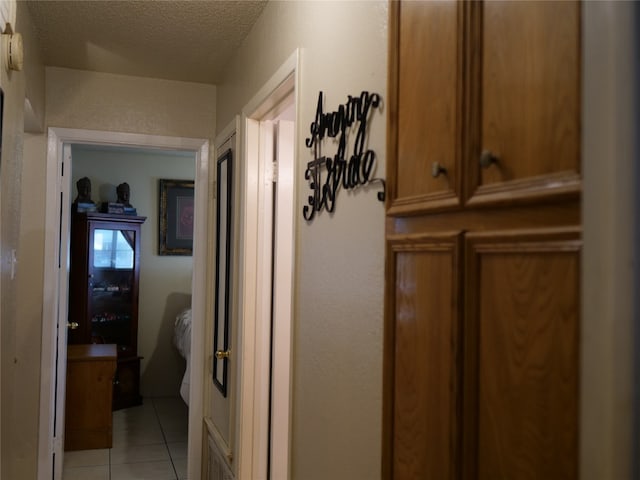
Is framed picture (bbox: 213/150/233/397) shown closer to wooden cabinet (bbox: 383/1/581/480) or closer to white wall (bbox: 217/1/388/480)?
white wall (bbox: 217/1/388/480)

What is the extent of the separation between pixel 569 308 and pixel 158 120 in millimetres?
3032

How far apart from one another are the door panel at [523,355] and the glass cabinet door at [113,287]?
4.95m

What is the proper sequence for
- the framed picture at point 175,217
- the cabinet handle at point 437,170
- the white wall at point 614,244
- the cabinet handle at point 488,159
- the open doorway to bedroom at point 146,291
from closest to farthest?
the white wall at point 614,244, the cabinet handle at point 488,159, the cabinet handle at point 437,170, the open doorway to bedroom at point 146,291, the framed picture at point 175,217

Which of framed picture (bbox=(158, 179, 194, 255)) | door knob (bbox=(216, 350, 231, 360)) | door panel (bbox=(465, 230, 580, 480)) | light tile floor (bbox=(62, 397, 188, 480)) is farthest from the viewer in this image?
framed picture (bbox=(158, 179, 194, 255))

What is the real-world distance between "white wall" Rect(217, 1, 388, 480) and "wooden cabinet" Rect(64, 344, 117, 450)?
9.57 ft

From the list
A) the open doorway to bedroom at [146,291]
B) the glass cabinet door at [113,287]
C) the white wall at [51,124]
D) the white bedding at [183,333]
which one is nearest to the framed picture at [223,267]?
the white wall at [51,124]

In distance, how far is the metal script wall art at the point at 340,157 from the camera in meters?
1.37

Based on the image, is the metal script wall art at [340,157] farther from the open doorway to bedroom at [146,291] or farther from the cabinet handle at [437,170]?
the open doorway to bedroom at [146,291]

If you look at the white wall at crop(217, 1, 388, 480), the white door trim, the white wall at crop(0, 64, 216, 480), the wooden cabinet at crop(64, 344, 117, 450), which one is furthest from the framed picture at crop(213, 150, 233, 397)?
the wooden cabinet at crop(64, 344, 117, 450)

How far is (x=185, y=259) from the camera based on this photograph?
19.3ft

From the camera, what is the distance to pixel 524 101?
0.75 metres

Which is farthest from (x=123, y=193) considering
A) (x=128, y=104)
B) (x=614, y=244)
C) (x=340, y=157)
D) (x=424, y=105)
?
(x=614, y=244)

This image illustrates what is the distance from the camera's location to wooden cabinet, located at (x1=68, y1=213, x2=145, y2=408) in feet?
16.8

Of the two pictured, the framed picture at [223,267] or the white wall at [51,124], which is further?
the white wall at [51,124]
